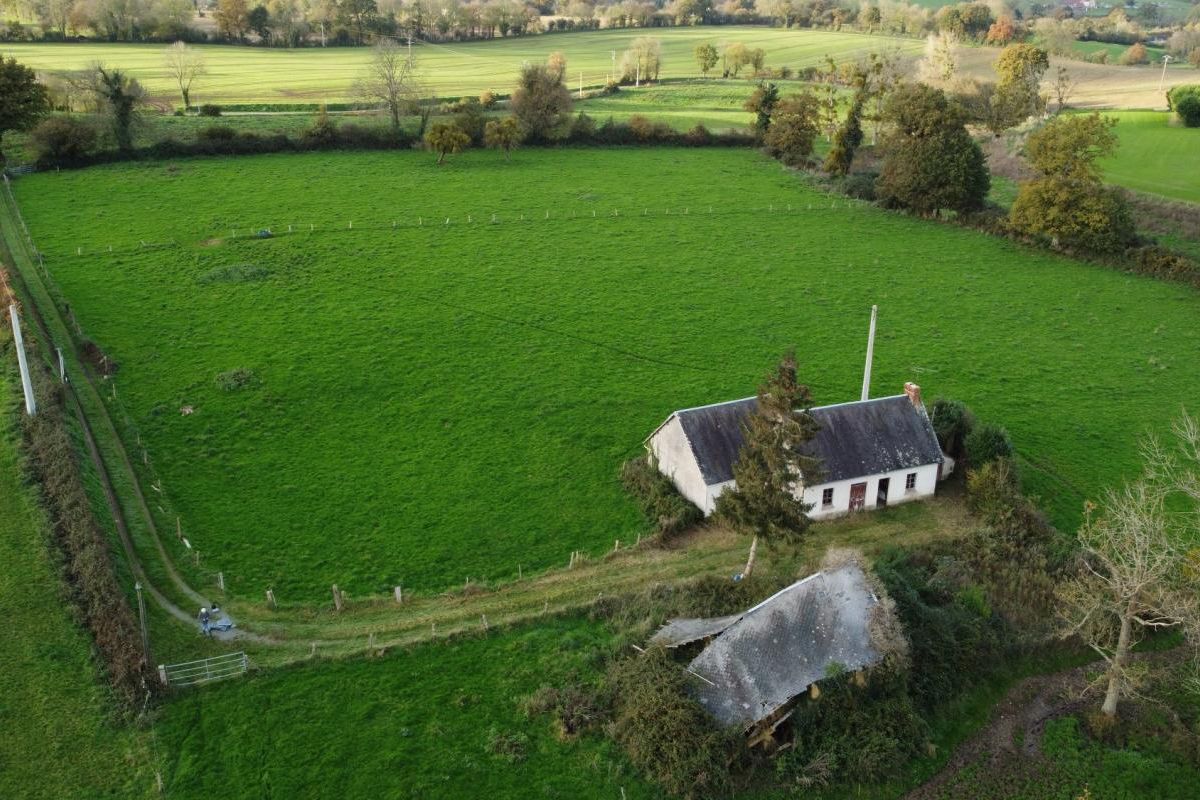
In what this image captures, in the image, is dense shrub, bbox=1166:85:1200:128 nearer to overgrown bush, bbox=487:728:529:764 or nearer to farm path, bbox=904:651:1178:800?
Answer: farm path, bbox=904:651:1178:800

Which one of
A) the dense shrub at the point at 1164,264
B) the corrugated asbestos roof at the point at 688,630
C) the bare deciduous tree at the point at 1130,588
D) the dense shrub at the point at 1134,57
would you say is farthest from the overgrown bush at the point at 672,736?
the dense shrub at the point at 1134,57

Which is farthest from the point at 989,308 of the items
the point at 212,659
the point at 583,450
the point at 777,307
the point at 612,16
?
the point at 612,16

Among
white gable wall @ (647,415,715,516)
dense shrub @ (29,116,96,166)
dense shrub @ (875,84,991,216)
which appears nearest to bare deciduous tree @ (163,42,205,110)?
dense shrub @ (29,116,96,166)

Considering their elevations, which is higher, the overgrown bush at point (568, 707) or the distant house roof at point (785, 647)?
the distant house roof at point (785, 647)

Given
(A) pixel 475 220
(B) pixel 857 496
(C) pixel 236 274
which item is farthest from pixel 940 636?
(A) pixel 475 220

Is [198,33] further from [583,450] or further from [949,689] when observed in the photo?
[949,689]

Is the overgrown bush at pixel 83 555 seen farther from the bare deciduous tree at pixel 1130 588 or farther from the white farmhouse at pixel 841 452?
the bare deciduous tree at pixel 1130 588
